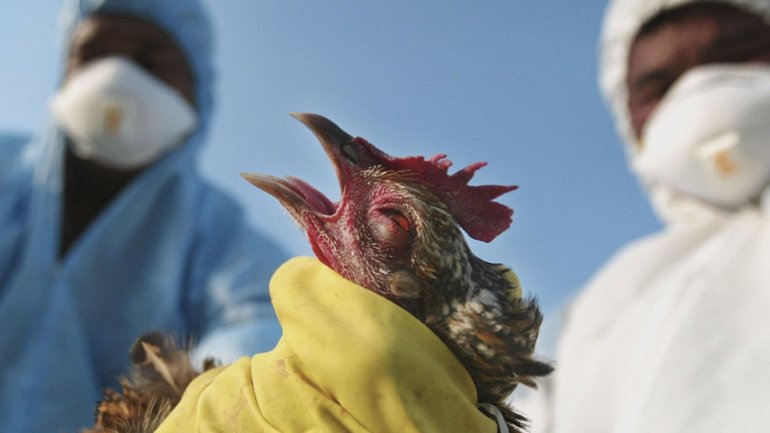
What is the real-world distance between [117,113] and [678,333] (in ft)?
3.81

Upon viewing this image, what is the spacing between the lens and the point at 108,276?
140 cm

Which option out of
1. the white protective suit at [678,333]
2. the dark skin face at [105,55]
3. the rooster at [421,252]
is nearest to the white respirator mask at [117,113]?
the dark skin face at [105,55]

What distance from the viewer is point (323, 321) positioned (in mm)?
366

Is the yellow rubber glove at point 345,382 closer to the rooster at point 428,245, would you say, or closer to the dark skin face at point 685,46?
the rooster at point 428,245

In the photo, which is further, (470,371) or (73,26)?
(73,26)

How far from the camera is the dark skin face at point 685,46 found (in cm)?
150

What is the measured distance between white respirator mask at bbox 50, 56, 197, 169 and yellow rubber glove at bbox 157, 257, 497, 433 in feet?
4.04

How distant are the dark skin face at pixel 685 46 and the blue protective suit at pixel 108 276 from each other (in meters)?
0.92

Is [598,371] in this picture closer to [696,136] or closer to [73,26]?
[696,136]

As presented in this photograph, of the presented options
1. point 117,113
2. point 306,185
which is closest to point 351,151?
point 306,185

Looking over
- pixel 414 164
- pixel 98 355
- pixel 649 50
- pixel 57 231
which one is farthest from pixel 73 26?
pixel 414 164

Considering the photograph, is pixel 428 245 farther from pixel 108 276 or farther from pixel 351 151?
pixel 108 276

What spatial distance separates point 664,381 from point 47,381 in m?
0.99

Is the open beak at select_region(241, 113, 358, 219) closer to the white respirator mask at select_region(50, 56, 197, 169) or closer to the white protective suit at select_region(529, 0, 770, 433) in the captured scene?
the white protective suit at select_region(529, 0, 770, 433)
